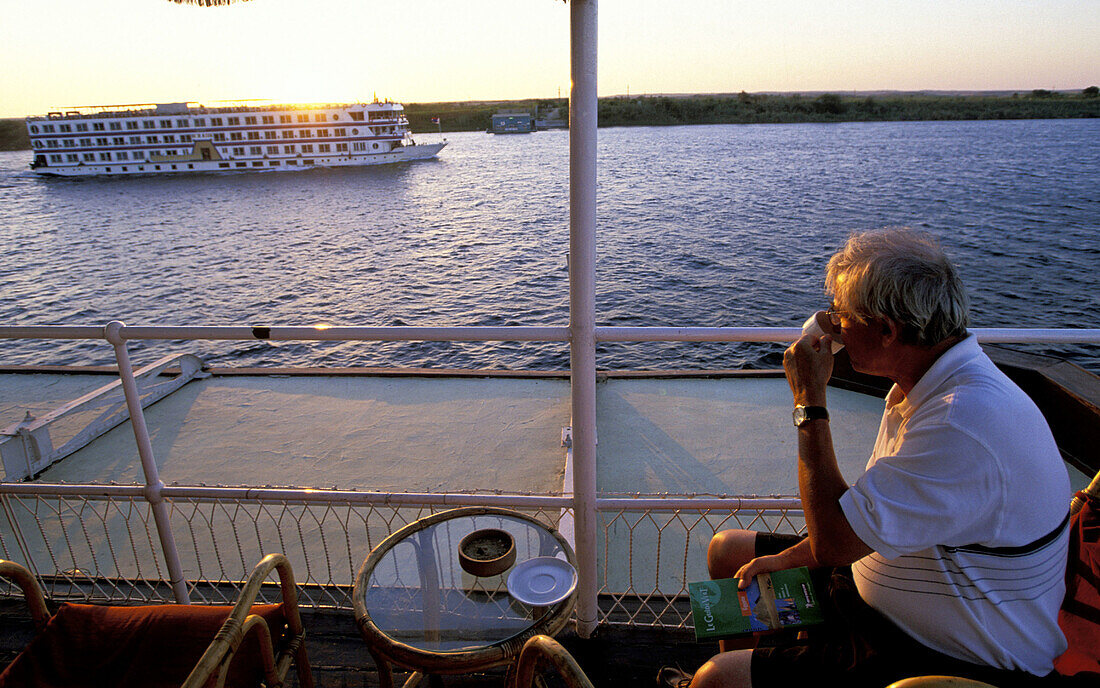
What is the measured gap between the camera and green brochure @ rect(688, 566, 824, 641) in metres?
1.30

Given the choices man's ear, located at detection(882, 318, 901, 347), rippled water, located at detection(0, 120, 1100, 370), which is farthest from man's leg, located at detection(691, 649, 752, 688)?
rippled water, located at detection(0, 120, 1100, 370)

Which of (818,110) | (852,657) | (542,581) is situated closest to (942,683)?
(852,657)

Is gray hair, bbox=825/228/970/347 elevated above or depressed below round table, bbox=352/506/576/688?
above

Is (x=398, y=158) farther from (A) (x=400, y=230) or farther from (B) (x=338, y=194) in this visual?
(A) (x=400, y=230)

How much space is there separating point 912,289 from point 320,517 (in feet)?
11.9

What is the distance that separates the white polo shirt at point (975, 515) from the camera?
0.96 metres

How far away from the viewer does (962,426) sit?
973 millimetres

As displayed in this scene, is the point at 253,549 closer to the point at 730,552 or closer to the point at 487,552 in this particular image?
the point at 487,552

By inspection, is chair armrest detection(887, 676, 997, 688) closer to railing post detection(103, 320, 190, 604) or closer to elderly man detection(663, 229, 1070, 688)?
elderly man detection(663, 229, 1070, 688)

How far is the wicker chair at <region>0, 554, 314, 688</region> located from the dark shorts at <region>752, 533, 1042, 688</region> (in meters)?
1.08

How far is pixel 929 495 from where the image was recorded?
38.4 inches

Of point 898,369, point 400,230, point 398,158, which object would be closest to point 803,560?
point 898,369

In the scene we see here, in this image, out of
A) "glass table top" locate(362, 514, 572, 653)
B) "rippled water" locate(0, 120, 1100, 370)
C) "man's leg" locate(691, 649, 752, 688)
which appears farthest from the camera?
"rippled water" locate(0, 120, 1100, 370)

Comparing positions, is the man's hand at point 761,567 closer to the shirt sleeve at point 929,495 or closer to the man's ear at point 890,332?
the shirt sleeve at point 929,495
